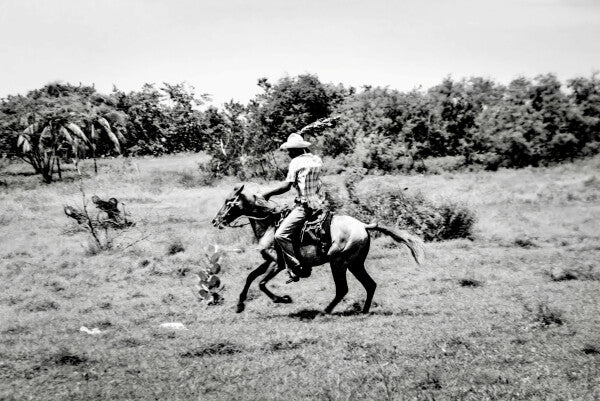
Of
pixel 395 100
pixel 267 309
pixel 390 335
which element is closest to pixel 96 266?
pixel 267 309

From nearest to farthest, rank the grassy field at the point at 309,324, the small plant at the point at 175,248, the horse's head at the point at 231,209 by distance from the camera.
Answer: the grassy field at the point at 309,324 < the horse's head at the point at 231,209 < the small plant at the point at 175,248

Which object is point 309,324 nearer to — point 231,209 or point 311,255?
point 311,255

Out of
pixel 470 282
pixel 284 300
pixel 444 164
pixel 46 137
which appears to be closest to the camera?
pixel 284 300

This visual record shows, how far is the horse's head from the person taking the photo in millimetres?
8695

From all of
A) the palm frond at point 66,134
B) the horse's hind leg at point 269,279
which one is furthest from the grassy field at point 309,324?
the palm frond at point 66,134

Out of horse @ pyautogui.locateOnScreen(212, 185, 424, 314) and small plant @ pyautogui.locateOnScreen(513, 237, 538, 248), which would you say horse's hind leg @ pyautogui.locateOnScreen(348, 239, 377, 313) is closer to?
horse @ pyautogui.locateOnScreen(212, 185, 424, 314)

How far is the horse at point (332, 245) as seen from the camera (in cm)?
822

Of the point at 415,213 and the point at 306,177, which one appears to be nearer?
the point at 306,177

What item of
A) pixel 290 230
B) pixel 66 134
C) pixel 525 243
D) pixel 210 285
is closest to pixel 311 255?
pixel 290 230

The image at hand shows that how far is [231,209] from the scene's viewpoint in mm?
8734

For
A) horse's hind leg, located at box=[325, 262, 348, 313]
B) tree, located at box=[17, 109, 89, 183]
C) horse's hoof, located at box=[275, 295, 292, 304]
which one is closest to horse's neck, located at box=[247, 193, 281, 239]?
horse's hoof, located at box=[275, 295, 292, 304]

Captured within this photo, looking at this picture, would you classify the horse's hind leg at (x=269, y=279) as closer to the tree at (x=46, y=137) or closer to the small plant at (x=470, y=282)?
Answer: the small plant at (x=470, y=282)

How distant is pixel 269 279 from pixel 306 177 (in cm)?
209

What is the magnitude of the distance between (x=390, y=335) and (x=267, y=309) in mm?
2542
